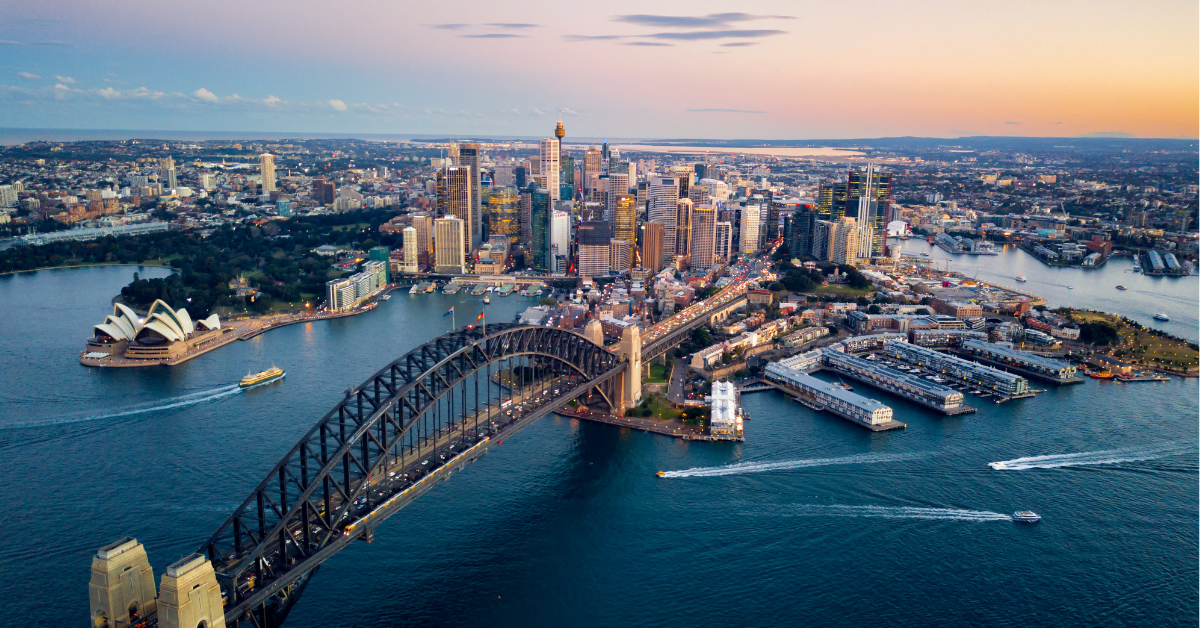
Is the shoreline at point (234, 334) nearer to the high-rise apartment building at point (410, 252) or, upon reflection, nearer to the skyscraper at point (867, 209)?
the high-rise apartment building at point (410, 252)

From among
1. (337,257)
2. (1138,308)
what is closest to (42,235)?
(337,257)

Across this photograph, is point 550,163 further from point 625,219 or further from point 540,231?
point 625,219

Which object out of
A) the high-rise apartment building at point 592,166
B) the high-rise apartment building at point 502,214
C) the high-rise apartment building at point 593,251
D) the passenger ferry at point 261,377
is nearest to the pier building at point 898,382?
the passenger ferry at point 261,377

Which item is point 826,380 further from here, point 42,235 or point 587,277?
point 42,235

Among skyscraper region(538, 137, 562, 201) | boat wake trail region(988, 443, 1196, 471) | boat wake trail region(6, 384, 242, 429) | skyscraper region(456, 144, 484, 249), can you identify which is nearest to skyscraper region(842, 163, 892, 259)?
skyscraper region(456, 144, 484, 249)

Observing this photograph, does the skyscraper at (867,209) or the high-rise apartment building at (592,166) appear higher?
the high-rise apartment building at (592,166)

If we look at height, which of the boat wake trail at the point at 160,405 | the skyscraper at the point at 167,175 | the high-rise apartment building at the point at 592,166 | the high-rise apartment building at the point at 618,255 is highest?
the high-rise apartment building at the point at 592,166
